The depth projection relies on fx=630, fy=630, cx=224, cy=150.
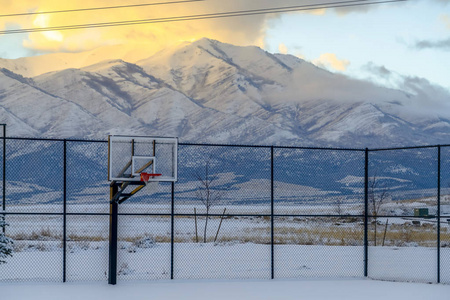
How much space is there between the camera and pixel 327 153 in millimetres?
144625

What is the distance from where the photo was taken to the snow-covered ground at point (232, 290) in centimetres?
1368

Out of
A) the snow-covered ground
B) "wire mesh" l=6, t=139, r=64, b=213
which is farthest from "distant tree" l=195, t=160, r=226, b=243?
"wire mesh" l=6, t=139, r=64, b=213

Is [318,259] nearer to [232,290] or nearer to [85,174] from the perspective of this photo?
[232,290]

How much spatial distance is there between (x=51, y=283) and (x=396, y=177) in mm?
117948

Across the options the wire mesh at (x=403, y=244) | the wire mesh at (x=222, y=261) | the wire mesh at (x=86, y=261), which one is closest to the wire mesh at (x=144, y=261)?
the wire mesh at (x=222, y=261)

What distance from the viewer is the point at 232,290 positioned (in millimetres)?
14469

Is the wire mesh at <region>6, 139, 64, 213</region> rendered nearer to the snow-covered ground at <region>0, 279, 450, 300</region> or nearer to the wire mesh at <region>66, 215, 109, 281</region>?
the wire mesh at <region>66, 215, 109, 281</region>

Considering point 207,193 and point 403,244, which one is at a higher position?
point 207,193

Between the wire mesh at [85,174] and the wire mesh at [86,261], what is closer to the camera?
the wire mesh at [86,261]

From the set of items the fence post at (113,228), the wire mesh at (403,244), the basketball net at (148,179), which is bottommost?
the wire mesh at (403,244)

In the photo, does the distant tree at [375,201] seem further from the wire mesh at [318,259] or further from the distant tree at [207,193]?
the distant tree at [207,193]

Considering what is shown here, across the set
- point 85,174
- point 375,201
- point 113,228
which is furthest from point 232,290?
point 85,174

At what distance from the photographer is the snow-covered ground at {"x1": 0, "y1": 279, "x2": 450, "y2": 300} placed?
1368 centimetres

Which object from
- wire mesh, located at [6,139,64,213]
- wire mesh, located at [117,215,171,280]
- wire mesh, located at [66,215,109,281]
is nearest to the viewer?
wire mesh, located at [117,215,171,280]
